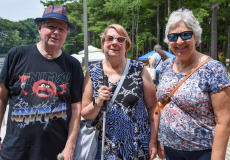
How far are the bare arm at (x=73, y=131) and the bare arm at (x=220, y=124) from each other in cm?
A: 135

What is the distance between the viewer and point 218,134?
1746 mm

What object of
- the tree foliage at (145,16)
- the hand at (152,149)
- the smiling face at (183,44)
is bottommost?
the hand at (152,149)

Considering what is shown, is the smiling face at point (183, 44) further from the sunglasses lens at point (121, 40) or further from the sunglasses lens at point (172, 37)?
the sunglasses lens at point (121, 40)

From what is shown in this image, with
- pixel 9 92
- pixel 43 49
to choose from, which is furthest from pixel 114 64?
pixel 9 92

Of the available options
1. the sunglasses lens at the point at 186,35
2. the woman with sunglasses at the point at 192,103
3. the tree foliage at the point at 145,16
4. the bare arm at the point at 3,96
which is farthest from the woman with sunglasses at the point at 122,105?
the tree foliage at the point at 145,16

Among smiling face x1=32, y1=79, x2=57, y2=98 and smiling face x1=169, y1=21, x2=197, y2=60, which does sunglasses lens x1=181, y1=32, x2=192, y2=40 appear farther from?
smiling face x1=32, y1=79, x2=57, y2=98

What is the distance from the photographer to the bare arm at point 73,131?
2.02 meters

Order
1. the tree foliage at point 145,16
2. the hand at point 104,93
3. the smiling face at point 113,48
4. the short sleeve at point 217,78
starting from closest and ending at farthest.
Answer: the short sleeve at point 217,78 < the hand at point 104,93 < the smiling face at point 113,48 < the tree foliage at point 145,16

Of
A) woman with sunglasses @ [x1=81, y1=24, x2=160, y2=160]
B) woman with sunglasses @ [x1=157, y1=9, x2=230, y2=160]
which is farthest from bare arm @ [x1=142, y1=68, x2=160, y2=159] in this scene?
woman with sunglasses @ [x1=157, y1=9, x2=230, y2=160]

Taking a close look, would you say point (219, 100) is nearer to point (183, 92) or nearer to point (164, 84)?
point (183, 92)

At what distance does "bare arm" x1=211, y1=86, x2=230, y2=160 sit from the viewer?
1.71 m

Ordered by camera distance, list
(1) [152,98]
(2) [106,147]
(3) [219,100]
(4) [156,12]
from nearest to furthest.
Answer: (3) [219,100] → (2) [106,147] → (1) [152,98] → (4) [156,12]

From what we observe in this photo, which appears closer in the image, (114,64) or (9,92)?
(9,92)

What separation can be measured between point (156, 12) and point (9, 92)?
90.2 ft
